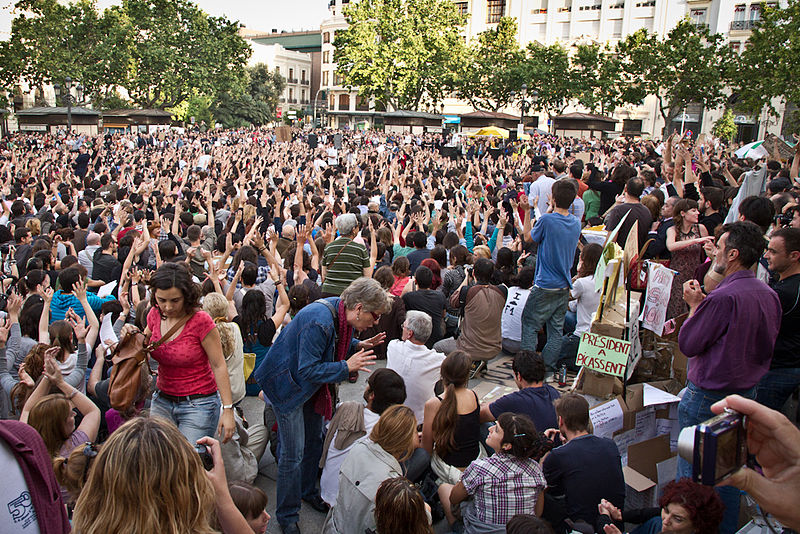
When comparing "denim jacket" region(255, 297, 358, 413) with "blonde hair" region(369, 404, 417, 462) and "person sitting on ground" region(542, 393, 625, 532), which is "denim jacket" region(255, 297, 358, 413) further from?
"person sitting on ground" region(542, 393, 625, 532)

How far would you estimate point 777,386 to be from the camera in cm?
421

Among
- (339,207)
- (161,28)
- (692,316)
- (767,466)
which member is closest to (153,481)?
(767,466)

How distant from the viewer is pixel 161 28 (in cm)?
5441

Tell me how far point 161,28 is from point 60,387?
190ft

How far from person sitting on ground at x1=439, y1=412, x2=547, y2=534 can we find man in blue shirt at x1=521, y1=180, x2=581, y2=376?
292cm

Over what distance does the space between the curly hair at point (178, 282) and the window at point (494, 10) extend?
6834 centimetres

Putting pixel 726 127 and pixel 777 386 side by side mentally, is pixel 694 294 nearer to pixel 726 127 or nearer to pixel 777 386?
pixel 777 386

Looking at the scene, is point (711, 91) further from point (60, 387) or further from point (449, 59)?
point (60, 387)

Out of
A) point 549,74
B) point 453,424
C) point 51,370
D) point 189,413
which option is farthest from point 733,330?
point 549,74

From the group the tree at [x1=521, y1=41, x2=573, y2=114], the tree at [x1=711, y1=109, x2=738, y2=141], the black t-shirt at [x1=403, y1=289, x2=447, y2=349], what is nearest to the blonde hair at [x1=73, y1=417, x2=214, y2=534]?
the black t-shirt at [x1=403, y1=289, x2=447, y2=349]

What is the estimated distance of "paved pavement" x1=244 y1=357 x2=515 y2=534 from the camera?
4301mm

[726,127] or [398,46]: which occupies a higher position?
[398,46]

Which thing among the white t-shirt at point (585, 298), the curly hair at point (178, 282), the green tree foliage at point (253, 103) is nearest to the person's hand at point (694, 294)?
the white t-shirt at point (585, 298)

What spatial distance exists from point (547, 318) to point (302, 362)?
3466 millimetres
